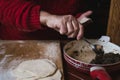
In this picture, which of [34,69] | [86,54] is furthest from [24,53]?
[86,54]

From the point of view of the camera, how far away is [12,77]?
1026 millimetres

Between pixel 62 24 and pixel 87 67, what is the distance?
0.20m

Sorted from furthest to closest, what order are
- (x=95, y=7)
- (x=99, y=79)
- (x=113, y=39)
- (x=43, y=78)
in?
1. (x=95, y=7)
2. (x=113, y=39)
3. (x=43, y=78)
4. (x=99, y=79)

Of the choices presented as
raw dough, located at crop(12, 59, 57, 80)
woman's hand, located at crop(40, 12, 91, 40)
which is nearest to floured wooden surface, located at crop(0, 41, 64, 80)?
raw dough, located at crop(12, 59, 57, 80)

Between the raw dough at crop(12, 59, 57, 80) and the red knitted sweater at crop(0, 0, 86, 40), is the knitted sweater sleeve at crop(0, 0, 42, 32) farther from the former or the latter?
the raw dough at crop(12, 59, 57, 80)

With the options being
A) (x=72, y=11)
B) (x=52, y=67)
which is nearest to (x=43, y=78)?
(x=52, y=67)

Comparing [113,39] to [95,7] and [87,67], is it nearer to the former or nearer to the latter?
[87,67]

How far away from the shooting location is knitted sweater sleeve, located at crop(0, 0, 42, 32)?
3.87 feet

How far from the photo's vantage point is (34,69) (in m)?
1.08

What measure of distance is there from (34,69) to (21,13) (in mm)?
270

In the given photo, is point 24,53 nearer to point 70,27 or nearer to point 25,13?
point 25,13

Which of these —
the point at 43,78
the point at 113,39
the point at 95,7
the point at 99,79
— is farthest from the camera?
the point at 95,7

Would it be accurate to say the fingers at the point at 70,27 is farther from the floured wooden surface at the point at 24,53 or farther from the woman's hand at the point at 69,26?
the floured wooden surface at the point at 24,53

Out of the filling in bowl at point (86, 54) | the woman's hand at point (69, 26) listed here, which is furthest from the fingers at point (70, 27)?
the filling in bowl at point (86, 54)
